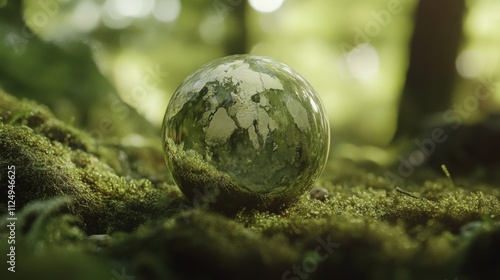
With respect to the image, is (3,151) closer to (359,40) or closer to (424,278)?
(424,278)

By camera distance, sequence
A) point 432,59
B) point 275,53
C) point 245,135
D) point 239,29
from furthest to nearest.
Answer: point 275,53 < point 239,29 < point 432,59 < point 245,135

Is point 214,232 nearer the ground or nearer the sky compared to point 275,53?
nearer the ground

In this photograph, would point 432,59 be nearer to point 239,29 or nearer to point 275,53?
point 239,29

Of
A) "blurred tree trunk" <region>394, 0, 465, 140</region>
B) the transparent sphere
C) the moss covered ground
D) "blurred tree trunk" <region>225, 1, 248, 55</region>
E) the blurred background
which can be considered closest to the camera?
the moss covered ground

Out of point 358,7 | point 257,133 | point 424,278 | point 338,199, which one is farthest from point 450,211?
point 358,7

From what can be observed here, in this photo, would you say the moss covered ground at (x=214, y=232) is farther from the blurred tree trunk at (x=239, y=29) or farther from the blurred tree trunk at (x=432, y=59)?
the blurred tree trunk at (x=239, y=29)

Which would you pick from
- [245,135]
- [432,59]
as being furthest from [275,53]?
[245,135]

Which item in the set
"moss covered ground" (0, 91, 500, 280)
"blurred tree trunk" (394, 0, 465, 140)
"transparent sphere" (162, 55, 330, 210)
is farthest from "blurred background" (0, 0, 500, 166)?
"transparent sphere" (162, 55, 330, 210)

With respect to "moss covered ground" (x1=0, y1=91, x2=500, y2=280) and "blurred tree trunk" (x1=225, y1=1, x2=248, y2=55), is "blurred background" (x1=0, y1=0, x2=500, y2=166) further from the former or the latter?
"moss covered ground" (x1=0, y1=91, x2=500, y2=280)

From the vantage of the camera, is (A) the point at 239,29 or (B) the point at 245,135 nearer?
(B) the point at 245,135
